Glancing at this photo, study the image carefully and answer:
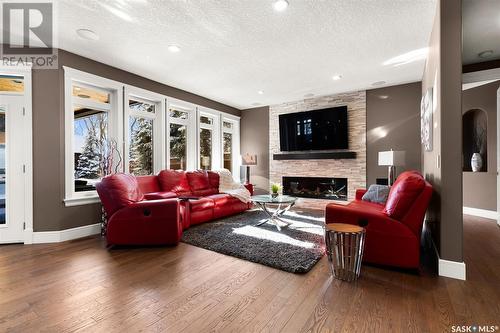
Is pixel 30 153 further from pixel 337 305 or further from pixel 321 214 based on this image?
pixel 321 214

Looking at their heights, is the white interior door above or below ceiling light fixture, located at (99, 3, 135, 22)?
below

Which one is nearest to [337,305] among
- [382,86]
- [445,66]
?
[445,66]

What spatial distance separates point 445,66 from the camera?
2299 mm

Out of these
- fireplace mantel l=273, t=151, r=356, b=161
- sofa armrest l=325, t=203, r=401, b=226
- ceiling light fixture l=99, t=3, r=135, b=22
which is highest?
ceiling light fixture l=99, t=3, r=135, b=22

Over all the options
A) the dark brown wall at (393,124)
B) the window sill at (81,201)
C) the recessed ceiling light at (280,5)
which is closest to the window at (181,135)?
the window sill at (81,201)

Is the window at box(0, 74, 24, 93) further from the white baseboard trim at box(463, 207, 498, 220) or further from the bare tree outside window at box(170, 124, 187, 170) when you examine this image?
the white baseboard trim at box(463, 207, 498, 220)

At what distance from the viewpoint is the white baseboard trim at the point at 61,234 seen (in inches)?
134

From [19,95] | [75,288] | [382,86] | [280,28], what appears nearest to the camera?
[75,288]

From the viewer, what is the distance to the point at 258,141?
699 centimetres

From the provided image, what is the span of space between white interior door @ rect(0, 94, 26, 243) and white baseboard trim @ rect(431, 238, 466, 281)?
5146mm

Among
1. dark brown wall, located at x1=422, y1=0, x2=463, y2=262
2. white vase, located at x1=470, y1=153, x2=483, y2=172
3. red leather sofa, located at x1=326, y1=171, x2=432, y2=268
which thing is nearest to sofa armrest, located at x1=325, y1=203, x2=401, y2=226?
red leather sofa, located at x1=326, y1=171, x2=432, y2=268

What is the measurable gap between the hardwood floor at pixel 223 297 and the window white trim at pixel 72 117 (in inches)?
42.4

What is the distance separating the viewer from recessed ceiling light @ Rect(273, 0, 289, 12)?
242 centimetres

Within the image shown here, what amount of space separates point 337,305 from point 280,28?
294 centimetres
